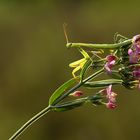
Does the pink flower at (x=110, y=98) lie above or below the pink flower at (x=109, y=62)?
below

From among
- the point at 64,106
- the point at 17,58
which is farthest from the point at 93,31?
the point at 64,106

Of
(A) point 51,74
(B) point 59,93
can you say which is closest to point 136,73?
(B) point 59,93

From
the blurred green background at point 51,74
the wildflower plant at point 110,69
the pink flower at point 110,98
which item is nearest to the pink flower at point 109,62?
the wildflower plant at point 110,69

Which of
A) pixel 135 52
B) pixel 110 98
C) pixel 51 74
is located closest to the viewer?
pixel 135 52

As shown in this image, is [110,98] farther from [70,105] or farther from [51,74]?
[51,74]

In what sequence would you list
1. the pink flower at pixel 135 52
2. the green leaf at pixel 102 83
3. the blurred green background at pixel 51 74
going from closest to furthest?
the pink flower at pixel 135 52 → the green leaf at pixel 102 83 → the blurred green background at pixel 51 74

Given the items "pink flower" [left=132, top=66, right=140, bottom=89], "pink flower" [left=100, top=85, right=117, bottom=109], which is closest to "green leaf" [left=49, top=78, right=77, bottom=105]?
"pink flower" [left=100, top=85, right=117, bottom=109]

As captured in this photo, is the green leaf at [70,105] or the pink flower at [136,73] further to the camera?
the green leaf at [70,105]

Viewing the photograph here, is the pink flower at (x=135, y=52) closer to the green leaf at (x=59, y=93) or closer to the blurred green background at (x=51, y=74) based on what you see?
the green leaf at (x=59, y=93)

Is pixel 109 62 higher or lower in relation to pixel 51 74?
higher

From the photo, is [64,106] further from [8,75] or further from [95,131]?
[8,75]
